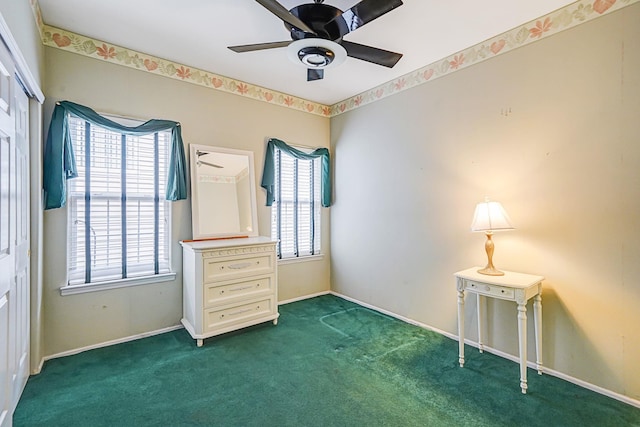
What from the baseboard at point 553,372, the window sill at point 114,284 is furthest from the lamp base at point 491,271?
the window sill at point 114,284

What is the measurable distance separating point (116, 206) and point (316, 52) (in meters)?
2.25

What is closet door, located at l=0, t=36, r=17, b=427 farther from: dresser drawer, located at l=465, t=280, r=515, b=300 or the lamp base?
the lamp base

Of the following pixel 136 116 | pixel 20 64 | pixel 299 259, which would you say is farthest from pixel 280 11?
pixel 299 259

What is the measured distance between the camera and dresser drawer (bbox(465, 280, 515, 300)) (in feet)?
7.10

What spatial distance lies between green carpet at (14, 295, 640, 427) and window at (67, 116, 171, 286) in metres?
0.71

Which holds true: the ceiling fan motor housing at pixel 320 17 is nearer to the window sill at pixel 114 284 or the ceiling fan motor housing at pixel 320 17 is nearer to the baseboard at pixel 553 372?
the window sill at pixel 114 284

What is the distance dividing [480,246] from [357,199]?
163 cm

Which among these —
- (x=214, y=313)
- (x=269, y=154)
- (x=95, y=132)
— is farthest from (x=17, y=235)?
(x=269, y=154)

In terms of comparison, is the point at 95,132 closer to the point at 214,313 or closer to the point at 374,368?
the point at 214,313

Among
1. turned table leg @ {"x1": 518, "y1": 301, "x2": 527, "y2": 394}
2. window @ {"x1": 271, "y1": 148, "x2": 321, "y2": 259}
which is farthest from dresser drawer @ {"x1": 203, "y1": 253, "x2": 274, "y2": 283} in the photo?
turned table leg @ {"x1": 518, "y1": 301, "x2": 527, "y2": 394}

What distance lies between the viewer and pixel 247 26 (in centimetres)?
243

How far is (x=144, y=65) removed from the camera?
9.50 ft

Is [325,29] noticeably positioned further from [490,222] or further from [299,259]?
[299,259]

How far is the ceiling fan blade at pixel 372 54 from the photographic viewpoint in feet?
6.94
